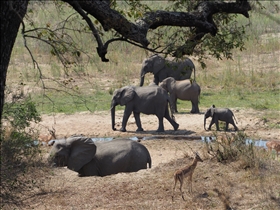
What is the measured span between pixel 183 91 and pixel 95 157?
6803 mm

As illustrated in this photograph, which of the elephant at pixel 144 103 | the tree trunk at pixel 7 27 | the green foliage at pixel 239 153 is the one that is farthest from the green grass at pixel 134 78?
the tree trunk at pixel 7 27

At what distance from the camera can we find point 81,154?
1142 centimetres

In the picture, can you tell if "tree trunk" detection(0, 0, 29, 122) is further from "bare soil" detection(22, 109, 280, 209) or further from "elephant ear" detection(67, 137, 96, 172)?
"elephant ear" detection(67, 137, 96, 172)

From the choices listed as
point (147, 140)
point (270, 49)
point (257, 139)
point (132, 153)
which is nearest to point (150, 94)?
point (147, 140)

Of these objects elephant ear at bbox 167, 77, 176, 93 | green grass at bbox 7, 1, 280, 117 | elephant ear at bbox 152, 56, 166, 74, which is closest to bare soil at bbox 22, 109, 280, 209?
green grass at bbox 7, 1, 280, 117

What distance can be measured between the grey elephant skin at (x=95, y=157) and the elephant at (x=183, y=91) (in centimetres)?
609

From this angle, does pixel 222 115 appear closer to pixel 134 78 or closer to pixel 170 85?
pixel 170 85

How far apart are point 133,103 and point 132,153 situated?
480 centimetres

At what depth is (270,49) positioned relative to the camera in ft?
83.4

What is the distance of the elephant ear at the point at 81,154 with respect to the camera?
11.4 meters

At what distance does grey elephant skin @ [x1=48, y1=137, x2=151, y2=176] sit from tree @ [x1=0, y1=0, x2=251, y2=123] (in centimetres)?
307

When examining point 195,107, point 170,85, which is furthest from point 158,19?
point 170,85

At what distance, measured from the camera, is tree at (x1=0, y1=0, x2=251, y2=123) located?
228 inches

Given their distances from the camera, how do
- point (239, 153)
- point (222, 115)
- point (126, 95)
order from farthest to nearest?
point (126, 95) → point (222, 115) → point (239, 153)
